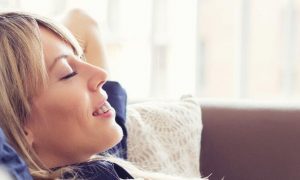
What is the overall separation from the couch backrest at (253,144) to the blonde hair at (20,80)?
1.88 feet

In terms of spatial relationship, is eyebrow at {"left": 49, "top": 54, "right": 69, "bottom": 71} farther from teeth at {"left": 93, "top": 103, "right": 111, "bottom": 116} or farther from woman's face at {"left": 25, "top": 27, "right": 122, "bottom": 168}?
teeth at {"left": 93, "top": 103, "right": 111, "bottom": 116}

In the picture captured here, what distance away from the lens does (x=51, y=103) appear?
38.2 inches

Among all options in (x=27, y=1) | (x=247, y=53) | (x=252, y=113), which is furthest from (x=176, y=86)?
(x=252, y=113)

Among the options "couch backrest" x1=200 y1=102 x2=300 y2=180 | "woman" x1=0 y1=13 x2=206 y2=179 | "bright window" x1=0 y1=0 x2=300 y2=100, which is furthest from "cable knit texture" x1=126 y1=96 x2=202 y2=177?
"bright window" x1=0 y1=0 x2=300 y2=100

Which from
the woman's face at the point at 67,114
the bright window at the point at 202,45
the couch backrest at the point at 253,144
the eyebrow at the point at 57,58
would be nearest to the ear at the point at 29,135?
the woman's face at the point at 67,114

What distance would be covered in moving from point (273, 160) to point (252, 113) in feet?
0.45

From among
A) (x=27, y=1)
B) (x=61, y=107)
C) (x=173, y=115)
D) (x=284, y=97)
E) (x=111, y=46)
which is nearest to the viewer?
(x=61, y=107)

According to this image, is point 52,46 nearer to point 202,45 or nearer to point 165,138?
point 165,138

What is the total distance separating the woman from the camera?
940 mm

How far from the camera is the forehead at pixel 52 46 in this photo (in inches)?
38.5

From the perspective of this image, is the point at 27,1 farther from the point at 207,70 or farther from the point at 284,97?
the point at 284,97

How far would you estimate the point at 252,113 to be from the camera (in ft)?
4.61

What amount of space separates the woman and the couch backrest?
1.37 ft

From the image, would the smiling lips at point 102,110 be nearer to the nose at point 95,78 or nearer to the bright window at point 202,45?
the nose at point 95,78
